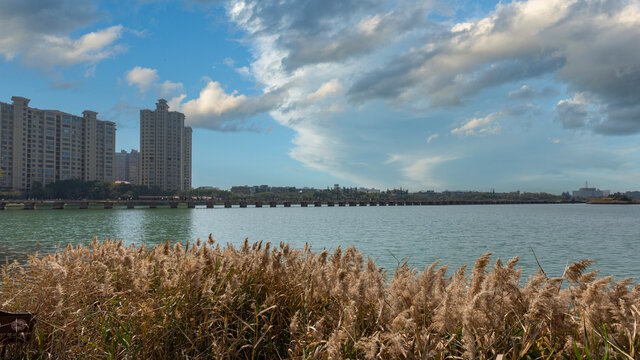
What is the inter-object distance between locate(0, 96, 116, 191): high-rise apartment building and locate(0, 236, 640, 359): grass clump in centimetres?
21532

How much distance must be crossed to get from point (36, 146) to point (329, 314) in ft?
755

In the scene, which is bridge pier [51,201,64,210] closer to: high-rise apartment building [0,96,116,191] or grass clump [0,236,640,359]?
high-rise apartment building [0,96,116,191]

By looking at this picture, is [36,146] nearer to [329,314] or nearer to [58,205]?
[58,205]

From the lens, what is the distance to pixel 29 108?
184250 millimetres

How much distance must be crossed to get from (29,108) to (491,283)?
237 metres

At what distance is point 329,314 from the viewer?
345 cm

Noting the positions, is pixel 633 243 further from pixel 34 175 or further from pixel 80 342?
pixel 34 175

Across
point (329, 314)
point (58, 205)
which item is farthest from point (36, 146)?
point (329, 314)

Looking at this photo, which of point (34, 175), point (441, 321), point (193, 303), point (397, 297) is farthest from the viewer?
point (34, 175)

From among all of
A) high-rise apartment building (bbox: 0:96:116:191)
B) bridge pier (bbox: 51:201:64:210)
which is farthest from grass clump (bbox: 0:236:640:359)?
high-rise apartment building (bbox: 0:96:116:191)

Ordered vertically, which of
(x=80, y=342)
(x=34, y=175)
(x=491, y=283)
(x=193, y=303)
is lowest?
(x=80, y=342)

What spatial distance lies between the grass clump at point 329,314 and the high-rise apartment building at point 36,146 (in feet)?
706

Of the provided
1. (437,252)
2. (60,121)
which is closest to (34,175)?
(60,121)

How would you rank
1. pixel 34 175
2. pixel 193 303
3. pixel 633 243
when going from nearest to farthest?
pixel 193 303, pixel 633 243, pixel 34 175
